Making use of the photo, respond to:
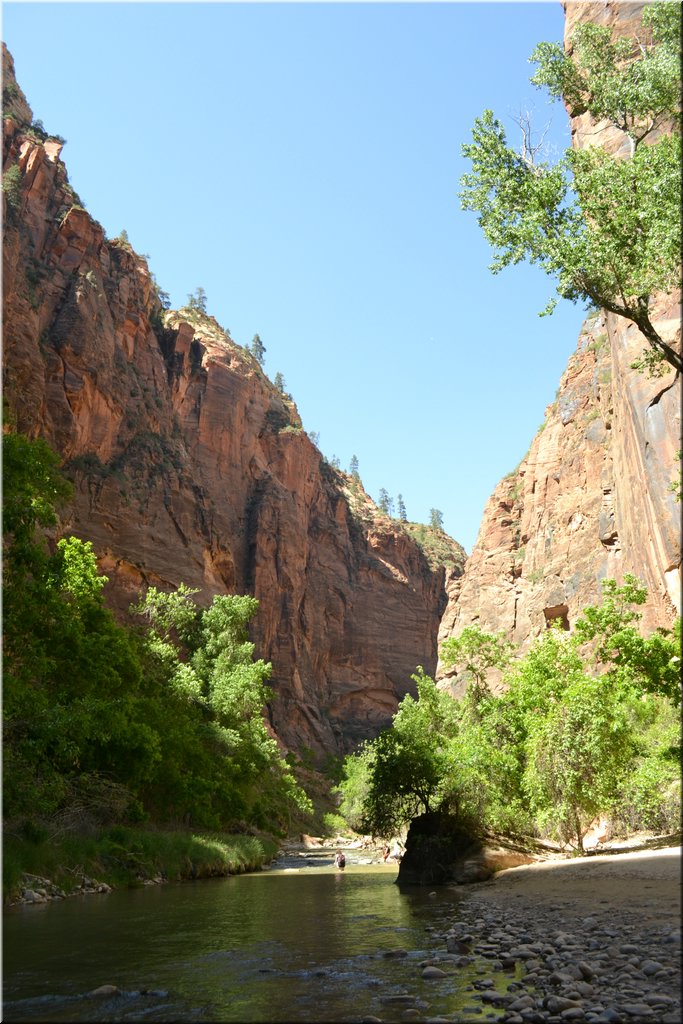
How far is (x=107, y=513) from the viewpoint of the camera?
64312 mm

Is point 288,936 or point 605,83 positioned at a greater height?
point 605,83

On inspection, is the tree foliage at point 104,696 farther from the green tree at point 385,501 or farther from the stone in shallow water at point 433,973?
the green tree at point 385,501

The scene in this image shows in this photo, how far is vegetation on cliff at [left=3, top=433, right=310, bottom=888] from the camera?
17797mm

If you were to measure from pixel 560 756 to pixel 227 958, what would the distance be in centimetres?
1686

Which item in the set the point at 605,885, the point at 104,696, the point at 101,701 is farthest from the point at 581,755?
the point at 104,696

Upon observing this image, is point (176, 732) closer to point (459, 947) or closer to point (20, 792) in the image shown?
point (20, 792)

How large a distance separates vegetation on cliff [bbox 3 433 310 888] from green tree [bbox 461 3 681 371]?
38.7 ft

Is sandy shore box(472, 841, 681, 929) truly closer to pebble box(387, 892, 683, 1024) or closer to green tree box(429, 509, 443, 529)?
pebble box(387, 892, 683, 1024)

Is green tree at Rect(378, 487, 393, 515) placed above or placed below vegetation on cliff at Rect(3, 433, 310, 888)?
above

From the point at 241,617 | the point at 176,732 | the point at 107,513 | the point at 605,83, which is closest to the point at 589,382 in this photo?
the point at 241,617

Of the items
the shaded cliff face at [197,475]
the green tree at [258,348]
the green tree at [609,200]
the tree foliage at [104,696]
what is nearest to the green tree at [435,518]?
the shaded cliff face at [197,475]

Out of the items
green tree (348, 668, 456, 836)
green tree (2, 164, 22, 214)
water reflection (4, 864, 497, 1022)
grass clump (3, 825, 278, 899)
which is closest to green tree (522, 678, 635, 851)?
green tree (348, 668, 456, 836)

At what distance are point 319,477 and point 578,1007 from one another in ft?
385

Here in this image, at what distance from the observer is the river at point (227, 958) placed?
26.9 ft
